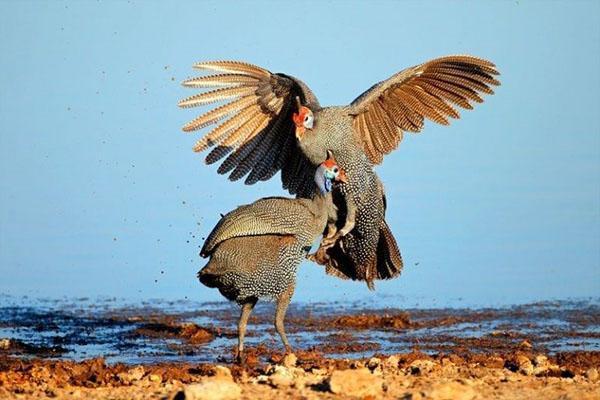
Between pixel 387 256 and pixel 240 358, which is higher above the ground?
pixel 387 256

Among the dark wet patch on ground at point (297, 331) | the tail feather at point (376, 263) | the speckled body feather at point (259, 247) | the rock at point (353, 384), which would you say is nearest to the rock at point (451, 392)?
the rock at point (353, 384)

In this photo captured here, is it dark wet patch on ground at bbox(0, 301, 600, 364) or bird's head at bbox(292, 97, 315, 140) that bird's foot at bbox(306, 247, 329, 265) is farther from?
bird's head at bbox(292, 97, 315, 140)

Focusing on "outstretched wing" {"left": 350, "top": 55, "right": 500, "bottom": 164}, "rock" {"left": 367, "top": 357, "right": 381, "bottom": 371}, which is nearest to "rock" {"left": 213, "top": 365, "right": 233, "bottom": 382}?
"rock" {"left": 367, "top": 357, "right": 381, "bottom": 371}

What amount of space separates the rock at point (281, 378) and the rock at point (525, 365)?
1940 millimetres

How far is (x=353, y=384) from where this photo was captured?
8133 mm

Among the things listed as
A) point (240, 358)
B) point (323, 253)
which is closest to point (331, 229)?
point (323, 253)

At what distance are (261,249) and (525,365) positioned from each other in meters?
2.60

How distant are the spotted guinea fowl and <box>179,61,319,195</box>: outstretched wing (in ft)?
6.31

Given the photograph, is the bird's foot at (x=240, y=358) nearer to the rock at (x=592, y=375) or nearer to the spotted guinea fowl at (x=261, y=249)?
the spotted guinea fowl at (x=261, y=249)

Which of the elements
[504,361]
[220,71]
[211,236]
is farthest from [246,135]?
[504,361]

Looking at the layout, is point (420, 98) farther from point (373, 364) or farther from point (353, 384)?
point (353, 384)

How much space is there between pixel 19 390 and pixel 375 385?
2.67 m

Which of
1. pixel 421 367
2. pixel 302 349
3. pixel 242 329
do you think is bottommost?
pixel 421 367

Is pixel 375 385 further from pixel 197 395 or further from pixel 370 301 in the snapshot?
pixel 370 301
